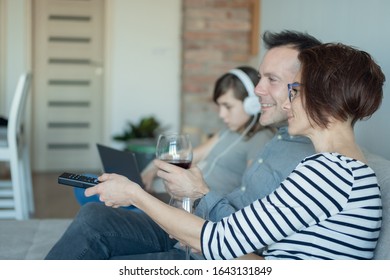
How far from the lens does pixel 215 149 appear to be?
2996mm

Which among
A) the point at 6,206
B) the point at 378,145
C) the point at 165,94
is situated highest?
the point at 378,145

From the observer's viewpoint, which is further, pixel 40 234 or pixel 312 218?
pixel 40 234

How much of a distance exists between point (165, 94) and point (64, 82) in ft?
3.44

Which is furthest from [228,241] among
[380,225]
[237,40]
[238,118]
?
[237,40]

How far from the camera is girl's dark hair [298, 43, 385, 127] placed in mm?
1396

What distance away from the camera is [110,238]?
1.88 meters

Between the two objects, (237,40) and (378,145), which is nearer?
(378,145)

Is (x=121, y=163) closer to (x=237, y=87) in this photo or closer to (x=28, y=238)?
(x=28, y=238)

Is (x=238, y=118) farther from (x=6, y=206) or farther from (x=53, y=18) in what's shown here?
(x=53, y=18)

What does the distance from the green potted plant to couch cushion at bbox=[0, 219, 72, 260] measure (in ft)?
8.81

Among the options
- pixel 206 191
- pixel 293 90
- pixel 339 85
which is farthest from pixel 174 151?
pixel 339 85

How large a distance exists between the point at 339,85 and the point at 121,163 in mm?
1074

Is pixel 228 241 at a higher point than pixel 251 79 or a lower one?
lower
